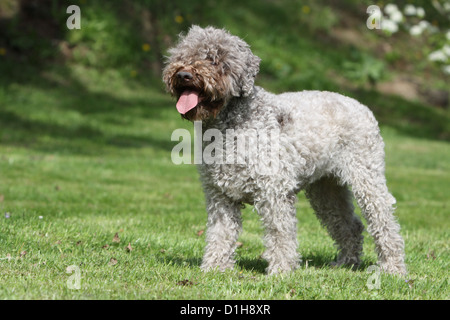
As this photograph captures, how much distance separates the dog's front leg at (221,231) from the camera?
19.1 ft

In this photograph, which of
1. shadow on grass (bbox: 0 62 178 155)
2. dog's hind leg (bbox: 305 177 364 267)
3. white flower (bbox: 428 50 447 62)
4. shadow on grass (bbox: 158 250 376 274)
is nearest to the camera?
shadow on grass (bbox: 158 250 376 274)

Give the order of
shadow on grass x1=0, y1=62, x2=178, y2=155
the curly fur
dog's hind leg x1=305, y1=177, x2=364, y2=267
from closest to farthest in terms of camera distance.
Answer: the curly fur, dog's hind leg x1=305, y1=177, x2=364, y2=267, shadow on grass x1=0, y1=62, x2=178, y2=155

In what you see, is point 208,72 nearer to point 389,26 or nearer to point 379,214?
point 379,214

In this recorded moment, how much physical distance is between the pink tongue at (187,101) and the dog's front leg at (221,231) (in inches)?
34.5

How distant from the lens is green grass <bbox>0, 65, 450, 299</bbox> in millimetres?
5023

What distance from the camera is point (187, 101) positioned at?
5.39 m

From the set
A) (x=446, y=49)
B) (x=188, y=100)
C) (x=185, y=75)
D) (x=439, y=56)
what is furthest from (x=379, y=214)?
(x=439, y=56)

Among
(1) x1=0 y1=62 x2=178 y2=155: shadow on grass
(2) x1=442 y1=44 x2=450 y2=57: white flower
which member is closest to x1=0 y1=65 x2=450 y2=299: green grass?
(1) x1=0 y1=62 x2=178 y2=155: shadow on grass

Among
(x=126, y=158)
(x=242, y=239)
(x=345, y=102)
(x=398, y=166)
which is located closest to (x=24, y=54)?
(x=126, y=158)

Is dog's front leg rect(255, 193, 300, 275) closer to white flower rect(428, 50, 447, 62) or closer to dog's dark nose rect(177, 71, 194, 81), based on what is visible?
dog's dark nose rect(177, 71, 194, 81)

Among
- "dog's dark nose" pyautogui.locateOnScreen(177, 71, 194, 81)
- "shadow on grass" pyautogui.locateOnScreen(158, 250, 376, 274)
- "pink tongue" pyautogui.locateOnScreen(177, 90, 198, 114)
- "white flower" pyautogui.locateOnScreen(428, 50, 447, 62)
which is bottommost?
"shadow on grass" pyautogui.locateOnScreen(158, 250, 376, 274)

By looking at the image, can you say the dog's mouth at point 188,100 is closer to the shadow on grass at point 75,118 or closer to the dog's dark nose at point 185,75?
the dog's dark nose at point 185,75

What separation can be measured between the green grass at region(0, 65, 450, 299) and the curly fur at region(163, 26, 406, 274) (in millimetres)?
328

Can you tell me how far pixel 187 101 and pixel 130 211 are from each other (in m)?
3.82
